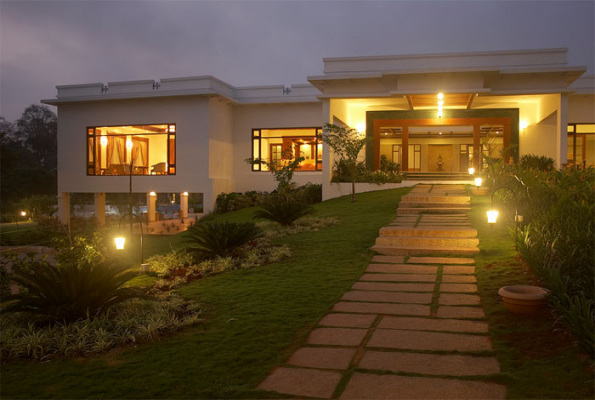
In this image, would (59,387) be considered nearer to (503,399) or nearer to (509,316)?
(503,399)

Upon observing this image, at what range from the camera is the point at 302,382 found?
12.0 ft

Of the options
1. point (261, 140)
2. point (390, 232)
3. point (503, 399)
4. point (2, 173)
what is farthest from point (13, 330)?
point (2, 173)

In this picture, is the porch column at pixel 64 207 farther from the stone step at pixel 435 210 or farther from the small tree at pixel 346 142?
the stone step at pixel 435 210

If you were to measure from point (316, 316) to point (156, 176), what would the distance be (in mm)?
17001

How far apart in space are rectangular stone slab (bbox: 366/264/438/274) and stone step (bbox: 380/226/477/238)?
5.88 feet

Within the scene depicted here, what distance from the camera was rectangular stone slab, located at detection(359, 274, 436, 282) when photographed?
682 cm

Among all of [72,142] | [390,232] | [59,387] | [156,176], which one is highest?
[72,142]

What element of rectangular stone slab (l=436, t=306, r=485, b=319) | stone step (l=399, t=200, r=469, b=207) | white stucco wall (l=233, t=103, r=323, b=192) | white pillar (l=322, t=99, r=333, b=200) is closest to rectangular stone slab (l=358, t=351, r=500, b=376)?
rectangular stone slab (l=436, t=306, r=485, b=319)

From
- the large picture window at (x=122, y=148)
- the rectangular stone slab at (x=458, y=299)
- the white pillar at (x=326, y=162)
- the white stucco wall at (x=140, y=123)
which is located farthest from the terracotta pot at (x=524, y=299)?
the large picture window at (x=122, y=148)

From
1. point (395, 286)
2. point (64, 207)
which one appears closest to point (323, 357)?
point (395, 286)

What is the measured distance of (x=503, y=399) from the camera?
3250 millimetres

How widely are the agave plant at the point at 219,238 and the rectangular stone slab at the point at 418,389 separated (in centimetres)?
549

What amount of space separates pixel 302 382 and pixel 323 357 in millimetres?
529

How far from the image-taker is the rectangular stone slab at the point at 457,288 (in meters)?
6.13
